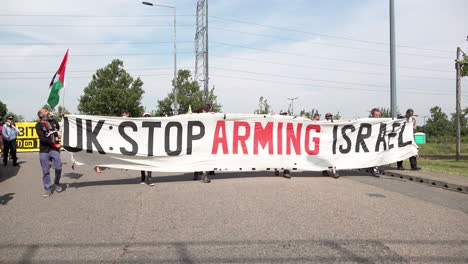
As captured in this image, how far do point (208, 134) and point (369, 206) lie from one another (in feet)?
15.6

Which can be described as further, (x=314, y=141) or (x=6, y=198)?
(x=314, y=141)

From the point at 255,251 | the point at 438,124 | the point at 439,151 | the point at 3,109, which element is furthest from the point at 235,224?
the point at 3,109

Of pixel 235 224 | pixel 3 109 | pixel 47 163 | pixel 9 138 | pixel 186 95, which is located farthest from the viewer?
pixel 3 109

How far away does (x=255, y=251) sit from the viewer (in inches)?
164

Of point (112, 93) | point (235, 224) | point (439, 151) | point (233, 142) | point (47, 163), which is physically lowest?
point (439, 151)

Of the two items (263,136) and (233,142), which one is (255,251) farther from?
(263,136)

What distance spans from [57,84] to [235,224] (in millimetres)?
7454

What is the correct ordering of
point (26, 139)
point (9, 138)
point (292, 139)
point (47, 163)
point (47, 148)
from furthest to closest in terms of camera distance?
1. point (26, 139)
2. point (9, 138)
3. point (292, 139)
4. point (47, 148)
5. point (47, 163)

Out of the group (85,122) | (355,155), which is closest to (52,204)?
(85,122)

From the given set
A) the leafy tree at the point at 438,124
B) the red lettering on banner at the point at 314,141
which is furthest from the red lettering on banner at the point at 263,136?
the leafy tree at the point at 438,124

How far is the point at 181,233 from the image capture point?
491 centimetres

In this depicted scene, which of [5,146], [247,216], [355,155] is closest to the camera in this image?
[247,216]

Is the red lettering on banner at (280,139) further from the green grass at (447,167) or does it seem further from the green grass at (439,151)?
the green grass at (439,151)

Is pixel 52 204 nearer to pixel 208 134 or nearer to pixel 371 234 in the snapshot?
pixel 208 134
